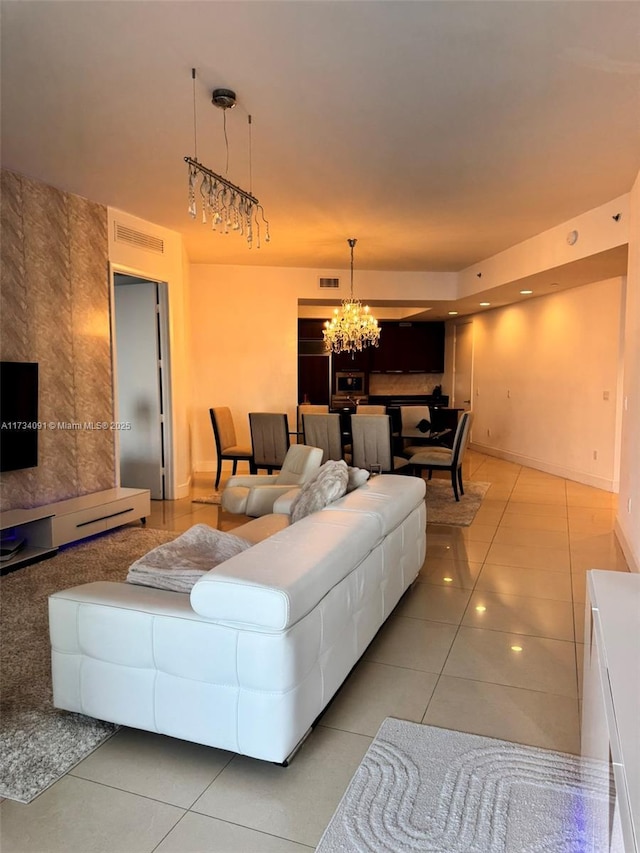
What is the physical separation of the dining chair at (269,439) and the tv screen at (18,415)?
8.67 feet

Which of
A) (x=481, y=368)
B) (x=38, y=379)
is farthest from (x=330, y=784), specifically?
(x=481, y=368)

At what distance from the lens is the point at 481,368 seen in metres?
10.6

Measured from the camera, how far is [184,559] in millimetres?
2500

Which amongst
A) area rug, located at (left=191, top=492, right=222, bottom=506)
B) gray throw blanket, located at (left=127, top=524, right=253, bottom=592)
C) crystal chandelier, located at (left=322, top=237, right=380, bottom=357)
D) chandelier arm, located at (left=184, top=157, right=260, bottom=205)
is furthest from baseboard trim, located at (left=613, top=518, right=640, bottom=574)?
area rug, located at (left=191, top=492, right=222, bottom=506)

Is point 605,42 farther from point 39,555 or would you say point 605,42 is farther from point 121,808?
point 39,555

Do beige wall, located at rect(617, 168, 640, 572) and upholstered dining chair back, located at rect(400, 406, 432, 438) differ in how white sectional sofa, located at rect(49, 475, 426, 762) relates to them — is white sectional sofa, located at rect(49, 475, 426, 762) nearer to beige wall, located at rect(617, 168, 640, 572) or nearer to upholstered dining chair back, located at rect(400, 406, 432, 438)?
beige wall, located at rect(617, 168, 640, 572)

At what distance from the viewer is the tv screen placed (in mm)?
4242

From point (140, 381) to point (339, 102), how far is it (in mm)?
4201

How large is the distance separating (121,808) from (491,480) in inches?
262

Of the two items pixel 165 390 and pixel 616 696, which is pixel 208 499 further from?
pixel 616 696

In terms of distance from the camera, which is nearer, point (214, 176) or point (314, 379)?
point (214, 176)

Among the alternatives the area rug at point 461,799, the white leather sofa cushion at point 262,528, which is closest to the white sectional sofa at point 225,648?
the area rug at point 461,799

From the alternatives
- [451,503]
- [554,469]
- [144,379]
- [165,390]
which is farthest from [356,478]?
[554,469]

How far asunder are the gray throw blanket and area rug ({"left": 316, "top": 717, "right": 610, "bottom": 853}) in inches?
37.1
